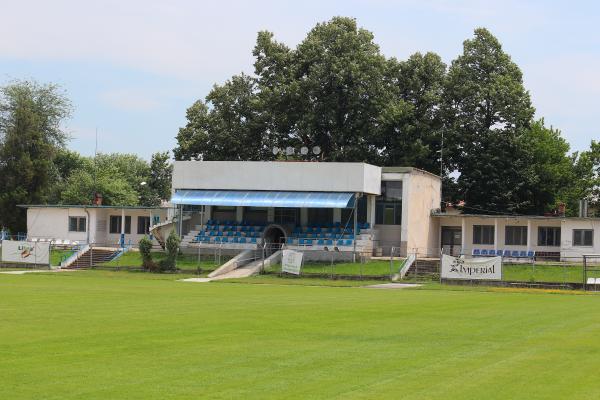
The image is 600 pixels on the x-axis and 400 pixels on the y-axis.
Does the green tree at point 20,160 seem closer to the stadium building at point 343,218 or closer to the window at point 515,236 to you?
the stadium building at point 343,218

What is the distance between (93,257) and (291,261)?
1780 centimetres

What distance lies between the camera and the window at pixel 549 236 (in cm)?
6888

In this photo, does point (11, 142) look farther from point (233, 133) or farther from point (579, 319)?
point (579, 319)

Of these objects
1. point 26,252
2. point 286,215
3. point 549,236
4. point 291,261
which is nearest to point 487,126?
point 549,236

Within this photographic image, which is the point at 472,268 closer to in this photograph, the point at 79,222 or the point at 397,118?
the point at 397,118

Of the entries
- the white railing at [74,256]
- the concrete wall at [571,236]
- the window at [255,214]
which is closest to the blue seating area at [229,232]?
the window at [255,214]

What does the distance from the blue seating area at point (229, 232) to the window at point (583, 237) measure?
22.8 m

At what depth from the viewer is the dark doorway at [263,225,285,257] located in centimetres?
6875

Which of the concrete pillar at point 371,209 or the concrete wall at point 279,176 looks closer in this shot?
the concrete wall at point 279,176

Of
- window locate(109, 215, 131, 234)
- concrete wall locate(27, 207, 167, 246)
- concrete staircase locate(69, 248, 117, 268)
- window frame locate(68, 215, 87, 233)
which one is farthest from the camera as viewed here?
window locate(109, 215, 131, 234)

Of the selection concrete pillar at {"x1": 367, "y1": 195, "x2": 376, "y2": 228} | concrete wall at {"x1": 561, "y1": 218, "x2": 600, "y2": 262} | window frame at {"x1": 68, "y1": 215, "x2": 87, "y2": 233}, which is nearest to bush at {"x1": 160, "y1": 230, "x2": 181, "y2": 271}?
concrete pillar at {"x1": 367, "y1": 195, "x2": 376, "y2": 228}

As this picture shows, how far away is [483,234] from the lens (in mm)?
71062

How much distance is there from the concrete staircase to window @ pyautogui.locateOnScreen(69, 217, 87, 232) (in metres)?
7.27

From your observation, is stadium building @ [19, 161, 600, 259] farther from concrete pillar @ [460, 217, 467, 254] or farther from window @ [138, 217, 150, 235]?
window @ [138, 217, 150, 235]
